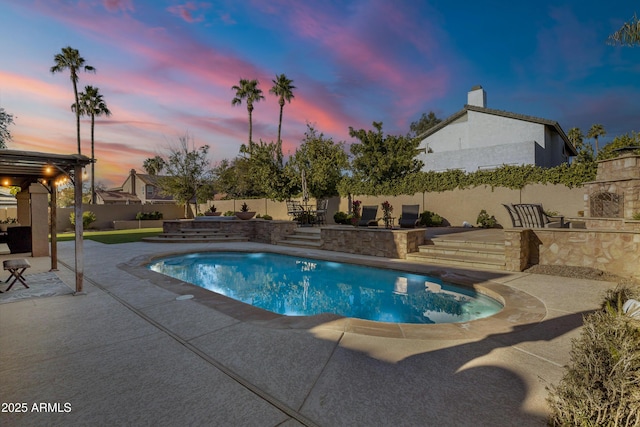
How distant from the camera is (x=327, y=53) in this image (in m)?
13.1

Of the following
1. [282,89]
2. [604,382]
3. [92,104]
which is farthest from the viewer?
[282,89]

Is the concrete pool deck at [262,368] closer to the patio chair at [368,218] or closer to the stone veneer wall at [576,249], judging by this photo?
the stone veneer wall at [576,249]

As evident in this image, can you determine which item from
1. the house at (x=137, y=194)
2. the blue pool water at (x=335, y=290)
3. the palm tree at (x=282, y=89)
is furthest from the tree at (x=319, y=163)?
the house at (x=137, y=194)

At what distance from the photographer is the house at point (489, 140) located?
16547 millimetres

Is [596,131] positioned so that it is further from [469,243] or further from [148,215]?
[148,215]

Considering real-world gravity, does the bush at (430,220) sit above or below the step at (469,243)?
above

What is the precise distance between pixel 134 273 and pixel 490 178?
46.9 feet

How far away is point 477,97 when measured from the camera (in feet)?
69.4

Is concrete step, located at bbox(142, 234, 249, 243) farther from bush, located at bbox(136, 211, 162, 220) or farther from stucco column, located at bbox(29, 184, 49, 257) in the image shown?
bush, located at bbox(136, 211, 162, 220)

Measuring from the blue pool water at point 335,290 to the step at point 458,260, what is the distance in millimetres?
1288

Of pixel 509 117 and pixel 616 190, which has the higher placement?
pixel 509 117

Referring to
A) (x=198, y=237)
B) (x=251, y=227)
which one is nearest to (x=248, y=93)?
(x=251, y=227)

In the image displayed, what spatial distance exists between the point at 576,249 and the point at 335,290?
5.12 meters

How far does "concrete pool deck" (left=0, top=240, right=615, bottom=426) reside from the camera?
1993 millimetres
